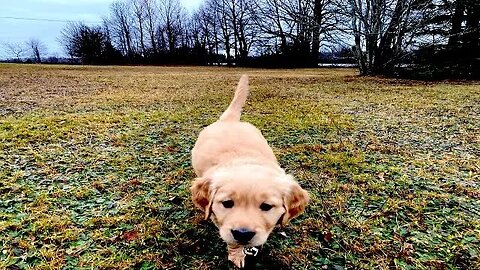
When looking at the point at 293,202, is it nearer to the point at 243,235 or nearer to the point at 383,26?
the point at 243,235

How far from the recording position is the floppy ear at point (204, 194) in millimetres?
2247

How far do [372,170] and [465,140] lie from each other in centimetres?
219

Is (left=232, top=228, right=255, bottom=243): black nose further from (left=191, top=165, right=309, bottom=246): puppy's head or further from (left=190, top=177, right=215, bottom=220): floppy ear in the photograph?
(left=190, top=177, right=215, bottom=220): floppy ear

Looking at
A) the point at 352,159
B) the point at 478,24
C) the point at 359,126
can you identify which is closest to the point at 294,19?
the point at 478,24

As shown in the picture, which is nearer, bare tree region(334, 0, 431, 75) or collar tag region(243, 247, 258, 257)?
collar tag region(243, 247, 258, 257)

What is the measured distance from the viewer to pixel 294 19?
714 inches

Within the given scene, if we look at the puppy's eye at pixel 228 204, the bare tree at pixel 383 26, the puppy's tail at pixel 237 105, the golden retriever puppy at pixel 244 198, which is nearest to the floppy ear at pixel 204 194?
the golden retriever puppy at pixel 244 198

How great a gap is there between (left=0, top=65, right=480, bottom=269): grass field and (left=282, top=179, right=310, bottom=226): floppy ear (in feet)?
1.20

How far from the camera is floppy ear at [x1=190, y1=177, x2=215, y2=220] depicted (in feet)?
7.37

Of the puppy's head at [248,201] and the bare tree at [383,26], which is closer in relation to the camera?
the puppy's head at [248,201]

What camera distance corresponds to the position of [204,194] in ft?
7.48

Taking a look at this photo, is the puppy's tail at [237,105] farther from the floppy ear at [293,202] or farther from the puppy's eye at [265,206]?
the puppy's eye at [265,206]

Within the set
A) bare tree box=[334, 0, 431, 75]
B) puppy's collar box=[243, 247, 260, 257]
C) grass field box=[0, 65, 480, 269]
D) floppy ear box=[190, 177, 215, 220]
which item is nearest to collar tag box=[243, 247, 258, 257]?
puppy's collar box=[243, 247, 260, 257]

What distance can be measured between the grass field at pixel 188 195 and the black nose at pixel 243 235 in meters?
0.49
